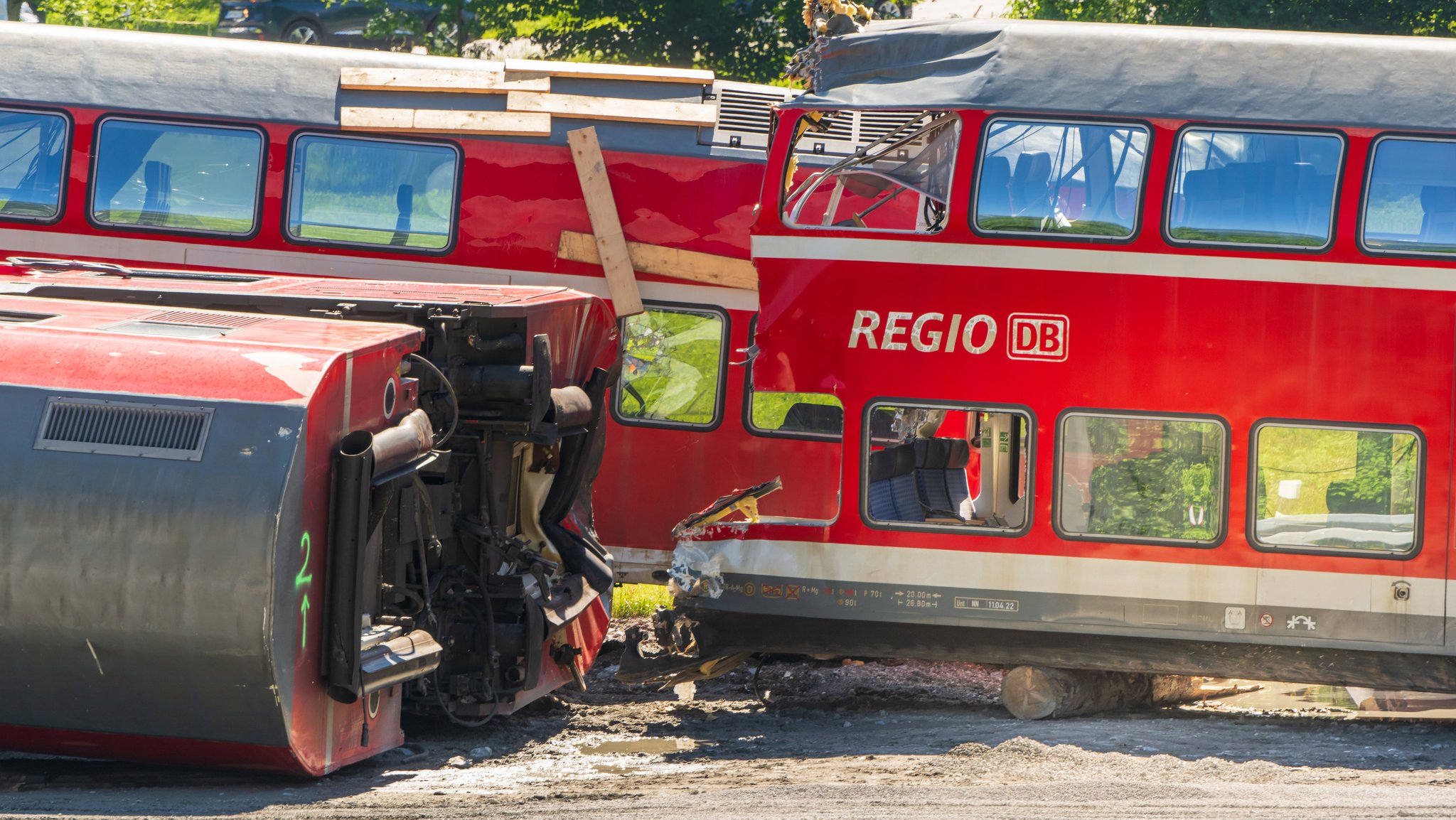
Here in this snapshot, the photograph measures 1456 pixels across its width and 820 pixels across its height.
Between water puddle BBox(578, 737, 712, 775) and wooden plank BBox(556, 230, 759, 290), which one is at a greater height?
wooden plank BBox(556, 230, 759, 290)

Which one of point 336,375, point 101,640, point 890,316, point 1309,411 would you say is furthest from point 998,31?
point 101,640

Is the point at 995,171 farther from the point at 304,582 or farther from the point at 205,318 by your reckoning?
the point at 304,582

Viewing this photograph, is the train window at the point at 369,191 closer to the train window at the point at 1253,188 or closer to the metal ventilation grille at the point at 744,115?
the metal ventilation grille at the point at 744,115

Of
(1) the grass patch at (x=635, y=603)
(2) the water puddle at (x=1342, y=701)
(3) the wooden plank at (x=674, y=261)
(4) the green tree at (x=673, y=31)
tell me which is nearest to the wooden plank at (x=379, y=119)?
(3) the wooden plank at (x=674, y=261)

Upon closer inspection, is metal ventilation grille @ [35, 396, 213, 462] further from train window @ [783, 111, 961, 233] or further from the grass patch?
the grass patch

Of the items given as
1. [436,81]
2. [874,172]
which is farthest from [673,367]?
[436,81]

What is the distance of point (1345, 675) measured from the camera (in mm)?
9117

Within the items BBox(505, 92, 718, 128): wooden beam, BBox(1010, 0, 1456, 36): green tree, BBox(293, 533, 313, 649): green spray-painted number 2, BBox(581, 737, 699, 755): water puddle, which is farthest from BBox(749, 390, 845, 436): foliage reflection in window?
BBox(1010, 0, 1456, 36): green tree

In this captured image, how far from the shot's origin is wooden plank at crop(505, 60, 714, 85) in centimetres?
1155

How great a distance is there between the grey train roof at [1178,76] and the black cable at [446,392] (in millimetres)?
2987

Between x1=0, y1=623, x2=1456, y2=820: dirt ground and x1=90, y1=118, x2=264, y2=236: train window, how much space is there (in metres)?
4.63

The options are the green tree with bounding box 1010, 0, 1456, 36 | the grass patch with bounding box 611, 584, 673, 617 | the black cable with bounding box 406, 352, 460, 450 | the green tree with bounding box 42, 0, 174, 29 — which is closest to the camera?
the black cable with bounding box 406, 352, 460, 450

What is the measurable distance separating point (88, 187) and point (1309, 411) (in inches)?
351

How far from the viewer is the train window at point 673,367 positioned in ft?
38.5
